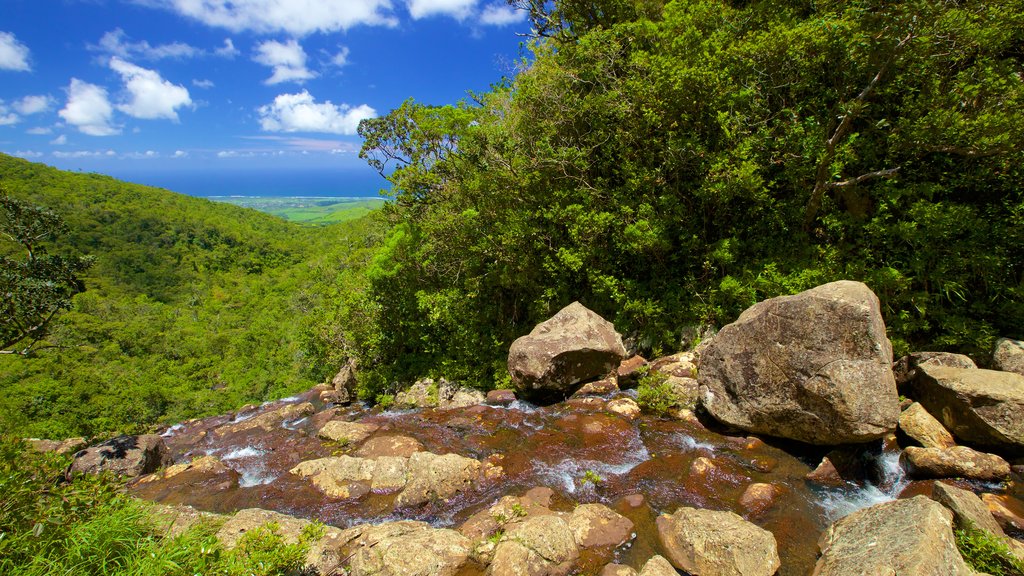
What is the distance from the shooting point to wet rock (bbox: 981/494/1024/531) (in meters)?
6.72

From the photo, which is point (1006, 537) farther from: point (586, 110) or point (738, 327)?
point (586, 110)

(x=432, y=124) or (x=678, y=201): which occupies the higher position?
(x=432, y=124)

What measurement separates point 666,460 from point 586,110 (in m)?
12.7

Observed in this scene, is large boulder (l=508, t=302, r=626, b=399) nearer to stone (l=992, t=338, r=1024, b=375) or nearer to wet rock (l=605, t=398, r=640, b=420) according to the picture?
wet rock (l=605, t=398, r=640, b=420)

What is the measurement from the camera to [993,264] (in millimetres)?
9508

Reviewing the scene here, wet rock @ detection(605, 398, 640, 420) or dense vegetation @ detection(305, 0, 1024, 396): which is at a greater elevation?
dense vegetation @ detection(305, 0, 1024, 396)

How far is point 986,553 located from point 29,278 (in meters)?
24.5

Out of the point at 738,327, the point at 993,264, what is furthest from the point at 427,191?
the point at 993,264

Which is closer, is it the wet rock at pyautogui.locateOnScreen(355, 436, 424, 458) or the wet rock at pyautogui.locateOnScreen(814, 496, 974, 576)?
the wet rock at pyautogui.locateOnScreen(814, 496, 974, 576)

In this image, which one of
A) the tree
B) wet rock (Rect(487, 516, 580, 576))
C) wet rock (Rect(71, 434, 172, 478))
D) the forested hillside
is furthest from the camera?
the forested hillside

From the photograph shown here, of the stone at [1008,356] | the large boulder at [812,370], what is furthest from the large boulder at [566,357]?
the stone at [1008,356]

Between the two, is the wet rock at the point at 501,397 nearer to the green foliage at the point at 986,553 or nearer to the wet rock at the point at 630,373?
the wet rock at the point at 630,373

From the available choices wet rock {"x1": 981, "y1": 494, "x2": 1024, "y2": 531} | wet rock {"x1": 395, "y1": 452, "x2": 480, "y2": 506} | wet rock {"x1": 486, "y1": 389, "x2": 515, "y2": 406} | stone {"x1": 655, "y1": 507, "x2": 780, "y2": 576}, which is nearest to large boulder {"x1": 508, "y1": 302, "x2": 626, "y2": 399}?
wet rock {"x1": 486, "y1": 389, "x2": 515, "y2": 406}

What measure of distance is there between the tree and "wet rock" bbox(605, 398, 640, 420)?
18391 mm
